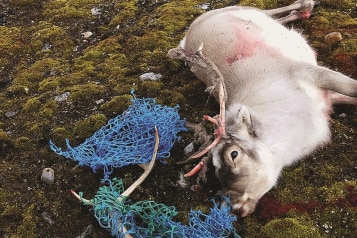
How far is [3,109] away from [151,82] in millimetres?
2193

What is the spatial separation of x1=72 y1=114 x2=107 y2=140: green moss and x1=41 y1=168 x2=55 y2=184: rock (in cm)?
74

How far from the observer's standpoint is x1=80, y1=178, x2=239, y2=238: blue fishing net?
4812 mm

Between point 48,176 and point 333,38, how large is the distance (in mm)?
4509

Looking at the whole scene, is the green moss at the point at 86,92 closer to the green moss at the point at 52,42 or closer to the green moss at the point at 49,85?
the green moss at the point at 49,85

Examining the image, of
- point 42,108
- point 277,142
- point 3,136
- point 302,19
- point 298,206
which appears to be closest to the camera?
point 298,206

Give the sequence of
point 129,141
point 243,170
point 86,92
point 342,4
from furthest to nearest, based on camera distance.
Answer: point 342,4 → point 86,92 → point 129,141 → point 243,170

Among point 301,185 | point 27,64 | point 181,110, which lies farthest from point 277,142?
point 27,64

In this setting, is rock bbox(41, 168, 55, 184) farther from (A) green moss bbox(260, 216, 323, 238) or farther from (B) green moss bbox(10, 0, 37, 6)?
(B) green moss bbox(10, 0, 37, 6)

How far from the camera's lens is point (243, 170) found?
5094 mm

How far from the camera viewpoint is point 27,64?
8.55m

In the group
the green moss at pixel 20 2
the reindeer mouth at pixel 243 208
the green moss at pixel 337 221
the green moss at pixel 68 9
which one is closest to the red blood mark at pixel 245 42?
the reindeer mouth at pixel 243 208

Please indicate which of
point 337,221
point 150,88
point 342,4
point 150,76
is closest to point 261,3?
point 342,4

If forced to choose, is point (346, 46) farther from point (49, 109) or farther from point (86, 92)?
point (49, 109)

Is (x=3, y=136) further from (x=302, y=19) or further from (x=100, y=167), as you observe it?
(x=302, y=19)
